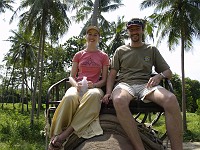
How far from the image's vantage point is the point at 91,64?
3709 millimetres

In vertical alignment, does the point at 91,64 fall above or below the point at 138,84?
above

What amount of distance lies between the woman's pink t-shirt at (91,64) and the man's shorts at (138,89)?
13.9 inches

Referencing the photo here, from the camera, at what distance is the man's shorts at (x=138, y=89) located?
3.18 metres

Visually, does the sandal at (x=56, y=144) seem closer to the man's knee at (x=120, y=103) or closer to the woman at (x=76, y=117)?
the woman at (x=76, y=117)

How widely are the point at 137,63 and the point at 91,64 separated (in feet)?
1.59

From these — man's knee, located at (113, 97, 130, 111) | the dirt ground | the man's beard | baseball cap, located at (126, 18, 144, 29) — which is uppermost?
baseball cap, located at (126, 18, 144, 29)

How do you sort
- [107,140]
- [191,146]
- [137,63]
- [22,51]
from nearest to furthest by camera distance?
[107,140] < [137,63] < [191,146] < [22,51]

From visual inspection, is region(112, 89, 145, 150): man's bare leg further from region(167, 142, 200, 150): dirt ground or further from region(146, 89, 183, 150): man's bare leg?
region(167, 142, 200, 150): dirt ground

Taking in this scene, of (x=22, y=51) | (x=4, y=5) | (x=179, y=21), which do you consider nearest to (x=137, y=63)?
(x=179, y=21)

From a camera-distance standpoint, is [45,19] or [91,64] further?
[45,19]

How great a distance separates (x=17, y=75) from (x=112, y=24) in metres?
24.8

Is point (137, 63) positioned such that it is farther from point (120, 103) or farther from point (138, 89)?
point (120, 103)

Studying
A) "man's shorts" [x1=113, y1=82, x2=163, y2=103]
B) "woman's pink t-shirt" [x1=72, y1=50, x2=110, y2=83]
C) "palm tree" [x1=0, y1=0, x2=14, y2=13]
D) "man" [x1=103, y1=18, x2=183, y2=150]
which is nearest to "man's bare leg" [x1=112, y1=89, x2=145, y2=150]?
"man" [x1=103, y1=18, x2=183, y2=150]

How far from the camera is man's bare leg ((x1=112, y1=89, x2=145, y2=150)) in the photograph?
2.73 meters
